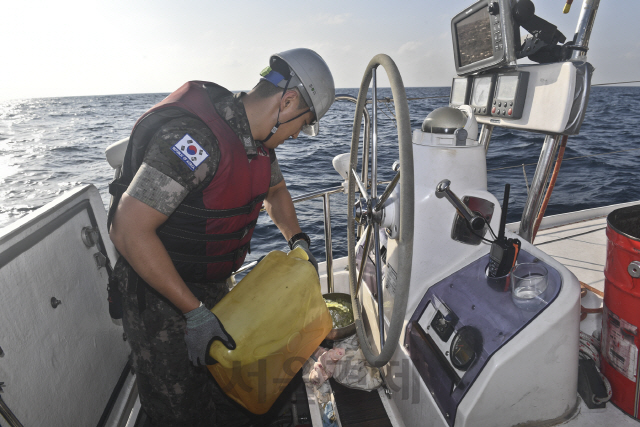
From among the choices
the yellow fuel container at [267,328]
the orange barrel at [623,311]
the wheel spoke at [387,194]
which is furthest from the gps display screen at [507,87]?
the yellow fuel container at [267,328]

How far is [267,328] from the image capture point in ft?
4.40

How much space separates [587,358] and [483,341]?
22.3 inches

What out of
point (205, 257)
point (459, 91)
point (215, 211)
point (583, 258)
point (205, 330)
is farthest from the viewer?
point (583, 258)

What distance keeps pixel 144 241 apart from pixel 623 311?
5.08ft

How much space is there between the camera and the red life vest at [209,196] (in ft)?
4.24

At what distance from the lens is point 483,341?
1.17 metres

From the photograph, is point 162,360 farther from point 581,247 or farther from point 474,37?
point 581,247

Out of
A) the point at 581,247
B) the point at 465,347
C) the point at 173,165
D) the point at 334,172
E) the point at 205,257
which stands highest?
the point at 173,165

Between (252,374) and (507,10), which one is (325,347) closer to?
(252,374)

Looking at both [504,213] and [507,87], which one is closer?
[504,213]

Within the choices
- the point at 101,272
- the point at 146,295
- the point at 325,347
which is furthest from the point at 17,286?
the point at 325,347

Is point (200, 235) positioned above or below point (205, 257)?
above

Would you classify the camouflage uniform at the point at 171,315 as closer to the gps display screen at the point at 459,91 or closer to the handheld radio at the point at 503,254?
the handheld radio at the point at 503,254

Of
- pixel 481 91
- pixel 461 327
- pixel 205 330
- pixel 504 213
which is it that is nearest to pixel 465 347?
pixel 461 327
